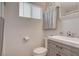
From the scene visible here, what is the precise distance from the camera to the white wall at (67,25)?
1.41 metres

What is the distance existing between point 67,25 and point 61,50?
0.51 metres

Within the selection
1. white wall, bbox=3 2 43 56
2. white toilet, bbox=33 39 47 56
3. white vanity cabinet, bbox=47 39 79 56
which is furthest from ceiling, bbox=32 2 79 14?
white toilet, bbox=33 39 47 56

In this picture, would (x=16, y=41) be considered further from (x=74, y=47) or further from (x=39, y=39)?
(x=74, y=47)

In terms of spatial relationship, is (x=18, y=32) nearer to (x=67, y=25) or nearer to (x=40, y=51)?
(x=40, y=51)

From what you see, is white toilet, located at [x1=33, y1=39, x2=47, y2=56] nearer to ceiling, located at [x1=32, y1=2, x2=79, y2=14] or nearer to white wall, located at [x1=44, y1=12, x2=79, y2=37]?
white wall, located at [x1=44, y1=12, x2=79, y2=37]

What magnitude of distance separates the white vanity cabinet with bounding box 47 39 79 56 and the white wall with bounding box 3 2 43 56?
9.2 inches

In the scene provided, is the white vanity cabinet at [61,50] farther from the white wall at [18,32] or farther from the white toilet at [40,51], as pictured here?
the white wall at [18,32]

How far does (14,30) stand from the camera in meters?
1.53

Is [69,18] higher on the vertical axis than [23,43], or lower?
higher

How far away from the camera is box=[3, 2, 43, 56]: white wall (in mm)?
1493

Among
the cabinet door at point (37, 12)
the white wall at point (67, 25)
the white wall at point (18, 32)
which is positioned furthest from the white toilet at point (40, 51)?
the cabinet door at point (37, 12)

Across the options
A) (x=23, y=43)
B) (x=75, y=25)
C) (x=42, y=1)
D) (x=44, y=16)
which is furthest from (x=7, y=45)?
(x=75, y=25)

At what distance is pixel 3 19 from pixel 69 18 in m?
1.10

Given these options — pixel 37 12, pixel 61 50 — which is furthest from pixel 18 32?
pixel 61 50
